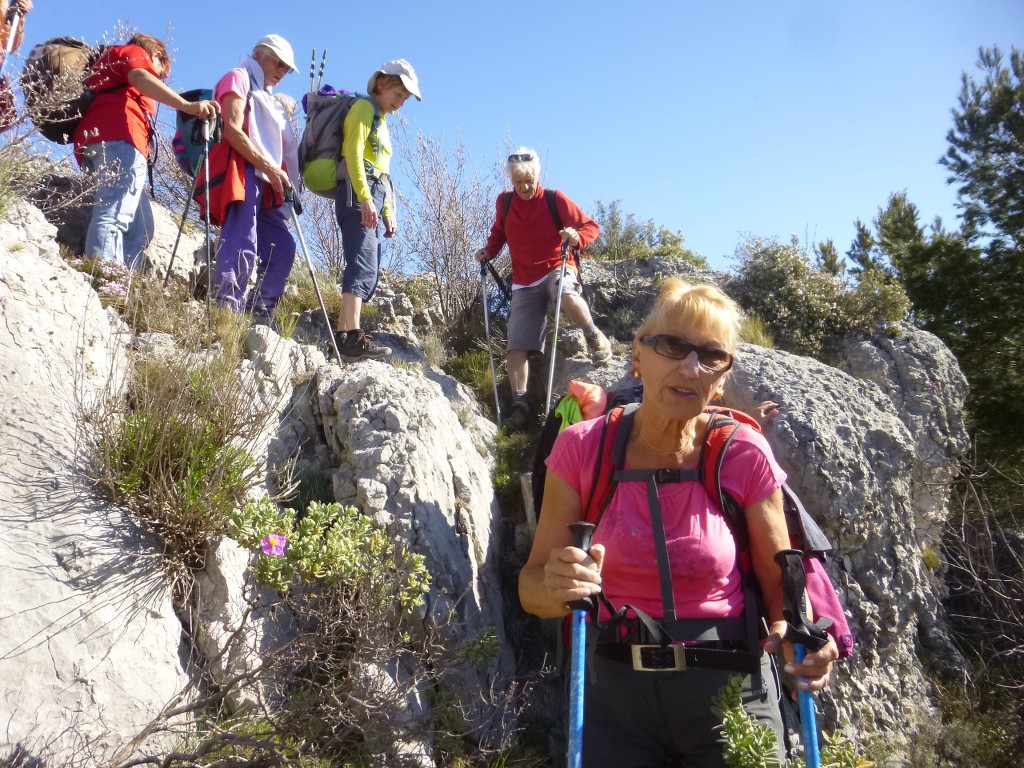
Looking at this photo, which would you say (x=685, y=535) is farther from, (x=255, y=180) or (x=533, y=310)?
(x=255, y=180)

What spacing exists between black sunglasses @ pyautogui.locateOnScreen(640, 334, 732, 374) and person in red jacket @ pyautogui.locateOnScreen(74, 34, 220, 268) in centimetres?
402

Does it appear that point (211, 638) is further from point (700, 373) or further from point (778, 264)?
point (778, 264)

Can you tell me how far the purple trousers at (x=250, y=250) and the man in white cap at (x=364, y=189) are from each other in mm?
531

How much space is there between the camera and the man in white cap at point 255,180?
5.23 metres

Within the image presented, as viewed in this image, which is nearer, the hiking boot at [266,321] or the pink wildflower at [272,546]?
the pink wildflower at [272,546]

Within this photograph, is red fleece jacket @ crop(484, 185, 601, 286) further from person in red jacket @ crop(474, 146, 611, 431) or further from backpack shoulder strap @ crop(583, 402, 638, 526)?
backpack shoulder strap @ crop(583, 402, 638, 526)

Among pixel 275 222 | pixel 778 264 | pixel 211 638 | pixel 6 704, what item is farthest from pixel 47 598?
pixel 778 264

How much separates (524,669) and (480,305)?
4.81 m

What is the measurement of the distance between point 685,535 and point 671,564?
11 centimetres

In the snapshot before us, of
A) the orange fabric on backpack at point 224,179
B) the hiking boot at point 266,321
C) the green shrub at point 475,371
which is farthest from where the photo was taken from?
the green shrub at point 475,371

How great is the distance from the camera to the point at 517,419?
636 cm

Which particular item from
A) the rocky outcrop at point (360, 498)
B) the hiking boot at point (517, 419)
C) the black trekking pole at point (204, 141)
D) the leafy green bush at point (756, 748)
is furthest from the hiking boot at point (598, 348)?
the leafy green bush at point (756, 748)

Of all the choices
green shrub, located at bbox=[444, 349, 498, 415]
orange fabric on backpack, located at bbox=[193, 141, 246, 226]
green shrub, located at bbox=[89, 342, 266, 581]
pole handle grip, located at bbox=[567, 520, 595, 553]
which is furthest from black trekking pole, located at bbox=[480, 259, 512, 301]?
pole handle grip, located at bbox=[567, 520, 595, 553]

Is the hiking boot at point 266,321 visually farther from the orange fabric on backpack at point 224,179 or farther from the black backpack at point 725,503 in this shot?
the black backpack at point 725,503
